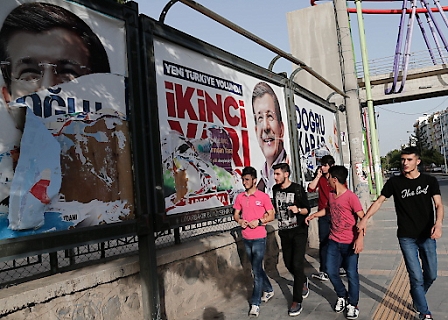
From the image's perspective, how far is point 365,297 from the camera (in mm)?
5227

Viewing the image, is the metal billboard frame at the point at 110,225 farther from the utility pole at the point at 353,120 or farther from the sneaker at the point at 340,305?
the utility pole at the point at 353,120

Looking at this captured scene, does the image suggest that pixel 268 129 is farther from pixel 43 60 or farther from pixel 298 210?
pixel 43 60

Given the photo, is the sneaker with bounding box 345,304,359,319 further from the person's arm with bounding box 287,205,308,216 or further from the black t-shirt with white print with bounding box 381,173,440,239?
the person's arm with bounding box 287,205,308,216

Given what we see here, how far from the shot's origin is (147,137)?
4.49 m

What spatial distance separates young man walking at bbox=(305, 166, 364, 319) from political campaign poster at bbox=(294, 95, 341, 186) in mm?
4075

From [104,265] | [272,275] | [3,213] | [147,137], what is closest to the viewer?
[3,213]

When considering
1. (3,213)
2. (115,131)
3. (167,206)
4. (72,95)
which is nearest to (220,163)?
(167,206)

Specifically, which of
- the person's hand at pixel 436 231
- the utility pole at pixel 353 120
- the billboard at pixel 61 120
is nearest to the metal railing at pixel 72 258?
the billboard at pixel 61 120

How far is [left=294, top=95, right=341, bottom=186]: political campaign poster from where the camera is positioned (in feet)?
29.3

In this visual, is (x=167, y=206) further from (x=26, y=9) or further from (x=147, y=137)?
(x=26, y=9)

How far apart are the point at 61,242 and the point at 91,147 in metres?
0.91

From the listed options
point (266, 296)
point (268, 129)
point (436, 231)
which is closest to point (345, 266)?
→ point (436, 231)

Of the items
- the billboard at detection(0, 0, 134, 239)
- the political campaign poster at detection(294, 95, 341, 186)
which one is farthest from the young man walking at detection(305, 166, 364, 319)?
the political campaign poster at detection(294, 95, 341, 186)

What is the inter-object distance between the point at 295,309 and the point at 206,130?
8.17ft
